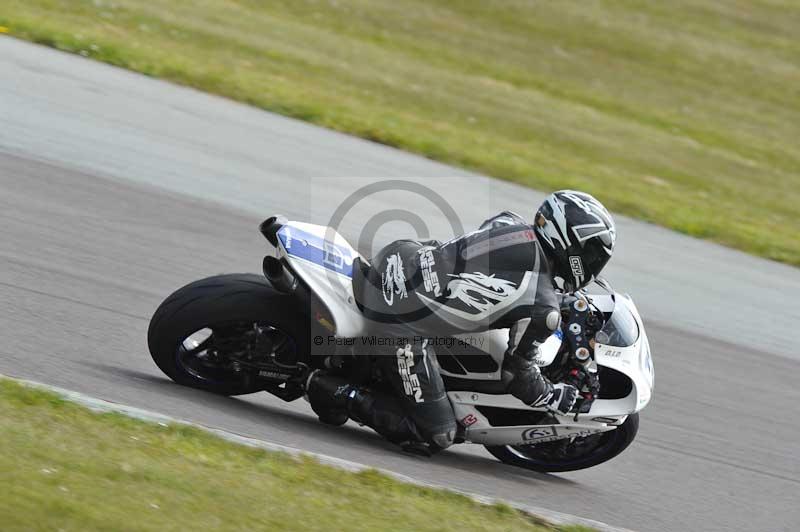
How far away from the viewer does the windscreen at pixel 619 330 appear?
614cm

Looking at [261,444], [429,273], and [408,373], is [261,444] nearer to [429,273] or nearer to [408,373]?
[408,373]

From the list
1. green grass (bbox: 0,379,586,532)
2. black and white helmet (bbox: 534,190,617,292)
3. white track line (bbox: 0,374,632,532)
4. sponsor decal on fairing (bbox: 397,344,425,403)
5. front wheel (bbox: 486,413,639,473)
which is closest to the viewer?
green grass (bbox: 0,379,586,532)

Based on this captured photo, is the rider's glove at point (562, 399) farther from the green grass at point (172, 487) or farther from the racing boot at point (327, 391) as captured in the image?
the racing boot at point (327, 391)

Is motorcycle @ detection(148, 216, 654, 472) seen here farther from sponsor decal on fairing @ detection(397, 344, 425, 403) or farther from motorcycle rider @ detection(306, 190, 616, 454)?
sponsor decal on fairing @ detection(397, 344, 425, 403)

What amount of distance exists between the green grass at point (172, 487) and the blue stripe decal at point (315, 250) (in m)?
1.16

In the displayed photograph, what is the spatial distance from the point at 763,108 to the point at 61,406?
20324 mm

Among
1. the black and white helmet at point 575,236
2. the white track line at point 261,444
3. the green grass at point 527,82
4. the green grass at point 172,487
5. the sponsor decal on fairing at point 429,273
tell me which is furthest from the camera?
the green grass at point 527,82

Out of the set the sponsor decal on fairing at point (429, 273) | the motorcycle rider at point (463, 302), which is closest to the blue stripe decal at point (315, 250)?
the motorcycle rider at point (463, 302)

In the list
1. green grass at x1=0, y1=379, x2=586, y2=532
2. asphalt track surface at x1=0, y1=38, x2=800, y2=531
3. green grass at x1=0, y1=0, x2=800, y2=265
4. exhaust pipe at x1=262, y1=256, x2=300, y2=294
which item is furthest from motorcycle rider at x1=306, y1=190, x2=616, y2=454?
green grass at x1=0, y1=0, x2=800, y2=265

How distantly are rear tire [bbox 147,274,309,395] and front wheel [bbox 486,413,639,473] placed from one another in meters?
1.44

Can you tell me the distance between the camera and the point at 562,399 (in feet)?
19.7

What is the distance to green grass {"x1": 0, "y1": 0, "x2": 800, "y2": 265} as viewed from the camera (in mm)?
13508

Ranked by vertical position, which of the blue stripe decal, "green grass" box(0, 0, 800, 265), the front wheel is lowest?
the front wheel

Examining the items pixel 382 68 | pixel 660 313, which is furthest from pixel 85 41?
pixel 660 313
